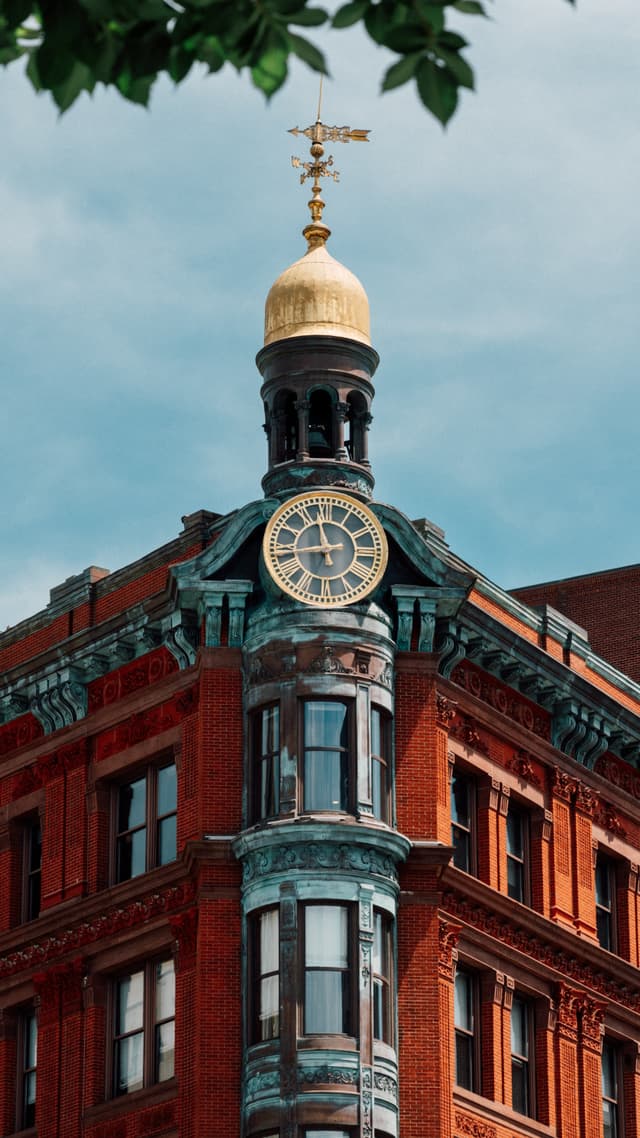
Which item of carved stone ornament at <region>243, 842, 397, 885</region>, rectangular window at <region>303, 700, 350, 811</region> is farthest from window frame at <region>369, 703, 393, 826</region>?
carved stone ornament at <region>243, 842, 397, 885</region>

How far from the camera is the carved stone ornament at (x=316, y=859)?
4084cm

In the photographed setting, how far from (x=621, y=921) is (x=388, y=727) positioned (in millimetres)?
9107

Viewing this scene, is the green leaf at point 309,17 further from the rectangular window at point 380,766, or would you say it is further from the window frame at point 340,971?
the rectangular window at point 380,766

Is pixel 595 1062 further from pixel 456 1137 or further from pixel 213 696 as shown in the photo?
pixel 213 696

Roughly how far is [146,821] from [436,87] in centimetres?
3295

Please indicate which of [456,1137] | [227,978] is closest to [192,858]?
[227,978]

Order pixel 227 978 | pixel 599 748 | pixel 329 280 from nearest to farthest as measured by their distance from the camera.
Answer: pixel 227 978
pixel 329 280
pixel 599 748

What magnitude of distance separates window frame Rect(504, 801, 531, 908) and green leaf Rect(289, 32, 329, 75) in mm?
34548

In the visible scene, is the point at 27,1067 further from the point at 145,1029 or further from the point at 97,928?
the point at 145,1029

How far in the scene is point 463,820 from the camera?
45.4 meters

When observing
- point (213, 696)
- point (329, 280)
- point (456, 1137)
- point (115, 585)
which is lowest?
point (456, 1137)

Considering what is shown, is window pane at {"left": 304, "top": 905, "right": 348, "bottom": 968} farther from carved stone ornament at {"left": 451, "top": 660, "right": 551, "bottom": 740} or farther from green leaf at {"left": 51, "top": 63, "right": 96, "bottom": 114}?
green leaf at {"left": 51, "top": 63, "right": 96, "bottom": 114}

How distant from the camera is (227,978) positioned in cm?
4138

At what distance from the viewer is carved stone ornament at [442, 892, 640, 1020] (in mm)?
43969
